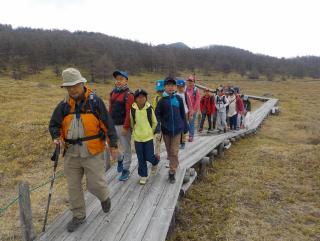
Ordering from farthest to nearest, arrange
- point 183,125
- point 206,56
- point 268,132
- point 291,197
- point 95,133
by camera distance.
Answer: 1. point 206,56
2. point 268,132
3. point 291,197
4. point 183,125
5. point 95,133

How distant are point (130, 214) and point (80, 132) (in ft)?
5.90

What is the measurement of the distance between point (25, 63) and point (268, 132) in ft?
241

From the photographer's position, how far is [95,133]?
4484mm

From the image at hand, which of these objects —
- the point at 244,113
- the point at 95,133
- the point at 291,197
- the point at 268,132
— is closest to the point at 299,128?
the point at 268,132

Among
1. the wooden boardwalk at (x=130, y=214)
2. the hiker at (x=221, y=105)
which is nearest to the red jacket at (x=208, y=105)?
the hiker at (x=221, y=105)

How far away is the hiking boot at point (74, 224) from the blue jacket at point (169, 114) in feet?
8.20

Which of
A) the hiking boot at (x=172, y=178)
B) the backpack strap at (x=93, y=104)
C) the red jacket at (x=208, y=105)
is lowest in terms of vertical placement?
the hiking boot at (x=172, y=178)

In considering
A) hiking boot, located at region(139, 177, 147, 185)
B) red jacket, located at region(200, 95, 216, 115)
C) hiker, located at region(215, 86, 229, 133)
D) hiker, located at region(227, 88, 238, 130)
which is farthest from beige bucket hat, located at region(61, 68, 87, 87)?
hiker, located at region(227, 88, 238, 130)

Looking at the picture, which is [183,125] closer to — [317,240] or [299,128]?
[317,240]

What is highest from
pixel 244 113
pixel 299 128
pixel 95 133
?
pixel 95 133

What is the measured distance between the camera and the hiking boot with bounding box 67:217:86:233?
15.2 ft

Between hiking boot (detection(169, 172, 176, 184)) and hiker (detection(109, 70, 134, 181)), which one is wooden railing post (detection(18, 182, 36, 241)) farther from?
hiking boot (detection(169, 172, 176, 184))

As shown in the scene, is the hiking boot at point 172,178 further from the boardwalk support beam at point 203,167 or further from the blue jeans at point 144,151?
the boardwalk support beam at point 203,167

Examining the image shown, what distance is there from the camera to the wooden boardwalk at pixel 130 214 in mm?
4586
